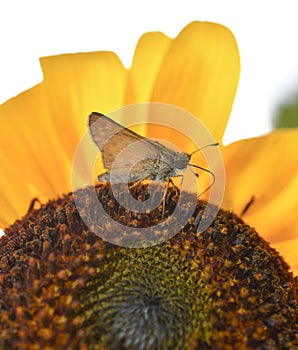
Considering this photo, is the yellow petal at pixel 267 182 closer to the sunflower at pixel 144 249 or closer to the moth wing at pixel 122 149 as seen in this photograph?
the sunflower at pixel 144 249

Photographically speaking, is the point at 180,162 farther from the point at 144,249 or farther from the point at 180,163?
the point at 144,249

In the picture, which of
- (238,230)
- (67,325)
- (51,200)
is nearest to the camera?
(67,325)

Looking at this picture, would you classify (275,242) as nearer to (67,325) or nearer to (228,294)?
(228,294)

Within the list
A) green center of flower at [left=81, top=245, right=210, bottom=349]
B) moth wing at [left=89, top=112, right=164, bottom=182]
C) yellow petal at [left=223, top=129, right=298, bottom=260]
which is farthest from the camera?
yellow petal at [left=223, top=129, right=298, bottom=260]

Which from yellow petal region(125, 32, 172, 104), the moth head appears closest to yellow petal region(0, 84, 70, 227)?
yellow petal region(125, 32, 172, 104)

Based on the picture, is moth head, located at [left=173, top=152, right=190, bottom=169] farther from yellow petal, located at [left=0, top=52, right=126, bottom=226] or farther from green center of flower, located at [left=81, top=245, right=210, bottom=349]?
yellow petal, located at [left=0, top=52, right=126, bottom=226]

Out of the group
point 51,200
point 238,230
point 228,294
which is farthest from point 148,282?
point 51,200

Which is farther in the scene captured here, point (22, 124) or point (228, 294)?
point (22, 124)
